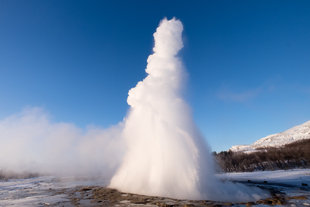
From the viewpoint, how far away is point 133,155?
72.9ft

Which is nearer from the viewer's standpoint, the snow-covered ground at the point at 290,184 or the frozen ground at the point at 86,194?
the snow-covered ground at the point at 290,184

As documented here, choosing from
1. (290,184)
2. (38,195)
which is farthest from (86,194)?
(290,184)

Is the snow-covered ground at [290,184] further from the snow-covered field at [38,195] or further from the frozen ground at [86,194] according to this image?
the snow-covered field at [38,195]

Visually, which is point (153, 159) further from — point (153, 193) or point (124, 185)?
point (124, 185)

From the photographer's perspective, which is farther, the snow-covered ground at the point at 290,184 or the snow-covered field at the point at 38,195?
the snow-covered field at the point at 38,195

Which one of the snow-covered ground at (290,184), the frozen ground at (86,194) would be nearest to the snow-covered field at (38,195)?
the frozen ground at (86,194)

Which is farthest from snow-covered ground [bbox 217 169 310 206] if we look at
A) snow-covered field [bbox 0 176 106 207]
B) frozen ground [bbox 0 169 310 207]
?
snow-covered field [bbox 0 176 106 207]

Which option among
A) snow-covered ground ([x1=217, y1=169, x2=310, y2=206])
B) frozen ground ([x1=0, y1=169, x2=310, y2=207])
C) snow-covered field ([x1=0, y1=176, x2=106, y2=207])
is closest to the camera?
snow-covered ground ([x1=217, y1=169, x2=310, y2=206])

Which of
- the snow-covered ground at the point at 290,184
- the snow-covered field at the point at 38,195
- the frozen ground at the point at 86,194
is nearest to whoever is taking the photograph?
the snow-covered ground at the point at 290,184

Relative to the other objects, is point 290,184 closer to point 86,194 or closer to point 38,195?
point 86,194

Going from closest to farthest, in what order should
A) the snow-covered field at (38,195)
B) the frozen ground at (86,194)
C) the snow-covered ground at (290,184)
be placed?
the snow-covered ground at (290,184)
the frozen ground at (86,194)
the snow-covered field at (38,195)

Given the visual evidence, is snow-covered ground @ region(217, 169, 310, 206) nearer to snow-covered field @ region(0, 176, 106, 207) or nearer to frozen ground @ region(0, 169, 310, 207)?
frozen ground @ region(0, 169, 310, 207)

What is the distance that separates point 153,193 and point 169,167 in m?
2.87

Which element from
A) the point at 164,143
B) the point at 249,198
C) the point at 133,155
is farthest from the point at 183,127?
the point at 249,198
